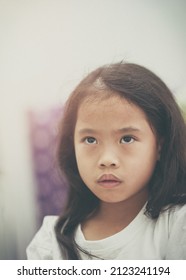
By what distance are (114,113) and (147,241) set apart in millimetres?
233

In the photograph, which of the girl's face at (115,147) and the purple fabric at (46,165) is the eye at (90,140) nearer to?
the girl's face at (115,147)

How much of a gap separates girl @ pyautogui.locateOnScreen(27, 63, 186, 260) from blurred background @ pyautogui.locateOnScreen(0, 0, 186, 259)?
0.05 metres

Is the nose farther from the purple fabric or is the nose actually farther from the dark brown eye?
the purple fabric

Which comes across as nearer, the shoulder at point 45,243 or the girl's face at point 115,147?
the girl's face at point 115,147

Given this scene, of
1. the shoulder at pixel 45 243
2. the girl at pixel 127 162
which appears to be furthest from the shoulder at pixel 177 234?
the shoulder at pixel 45 243

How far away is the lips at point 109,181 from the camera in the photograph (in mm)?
713

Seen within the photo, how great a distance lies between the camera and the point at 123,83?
2.34 feet

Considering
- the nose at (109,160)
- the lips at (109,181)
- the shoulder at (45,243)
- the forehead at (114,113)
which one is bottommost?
the shoulder at (45,243)

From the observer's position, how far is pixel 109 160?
0.70 m

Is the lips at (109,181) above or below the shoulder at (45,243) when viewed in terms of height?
above

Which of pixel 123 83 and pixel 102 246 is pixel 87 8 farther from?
pixel 102 246

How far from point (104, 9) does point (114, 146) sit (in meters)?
0.29

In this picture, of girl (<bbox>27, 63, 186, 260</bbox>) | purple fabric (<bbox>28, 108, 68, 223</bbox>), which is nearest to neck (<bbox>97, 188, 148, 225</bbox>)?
girl (<bbox>27, 63, 186, 260</bbox>)

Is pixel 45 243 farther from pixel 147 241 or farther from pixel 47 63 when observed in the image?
pixel 47 63
